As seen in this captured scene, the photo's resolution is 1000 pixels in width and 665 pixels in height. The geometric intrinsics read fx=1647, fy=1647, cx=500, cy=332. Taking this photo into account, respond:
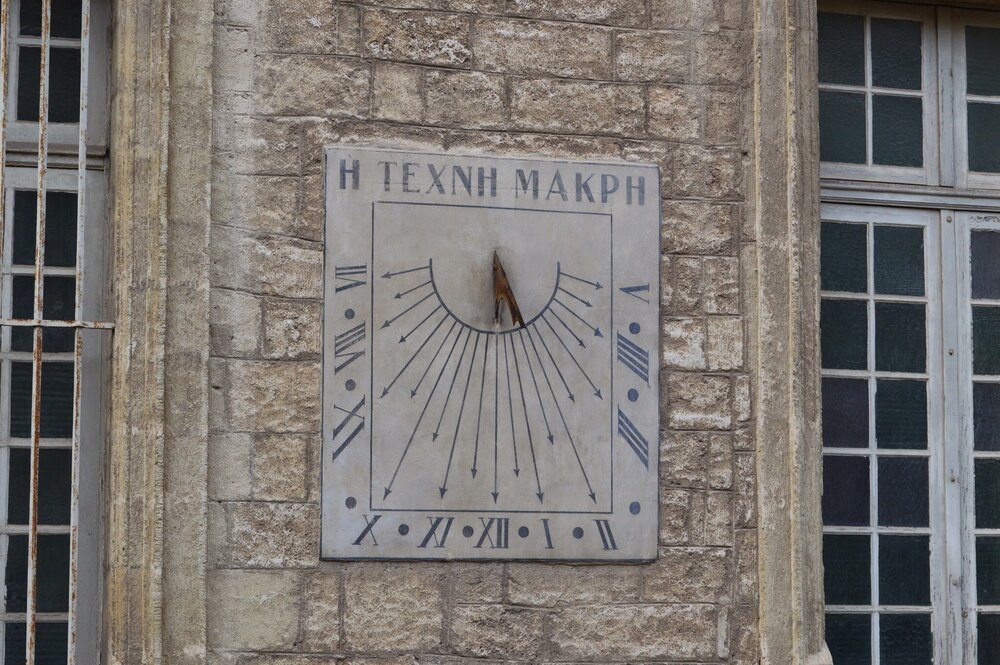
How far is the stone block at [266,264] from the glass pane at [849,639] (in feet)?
6.48

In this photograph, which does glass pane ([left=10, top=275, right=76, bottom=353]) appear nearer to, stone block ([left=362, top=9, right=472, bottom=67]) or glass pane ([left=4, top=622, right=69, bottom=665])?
glass pane ([left=4, top=622, right=69, bottom=665])

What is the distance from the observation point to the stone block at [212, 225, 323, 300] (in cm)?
486

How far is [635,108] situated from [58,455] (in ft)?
6.77

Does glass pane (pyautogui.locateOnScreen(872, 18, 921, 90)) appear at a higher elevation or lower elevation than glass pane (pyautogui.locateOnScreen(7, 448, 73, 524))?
higher

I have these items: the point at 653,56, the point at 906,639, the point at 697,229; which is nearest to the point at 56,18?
the point at 653,56

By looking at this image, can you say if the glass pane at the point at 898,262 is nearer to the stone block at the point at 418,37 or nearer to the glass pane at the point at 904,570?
the glass pane at the point at 904,570

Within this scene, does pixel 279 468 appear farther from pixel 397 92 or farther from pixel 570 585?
pixel 397 92

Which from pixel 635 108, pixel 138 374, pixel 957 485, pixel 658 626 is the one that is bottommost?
pixel 658 626

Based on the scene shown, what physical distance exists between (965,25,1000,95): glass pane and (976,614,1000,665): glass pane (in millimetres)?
1785

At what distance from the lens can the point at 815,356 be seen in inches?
204

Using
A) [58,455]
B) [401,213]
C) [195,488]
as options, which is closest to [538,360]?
[401,213]

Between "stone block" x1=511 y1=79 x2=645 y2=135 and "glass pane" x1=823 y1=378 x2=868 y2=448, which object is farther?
"glass pane" x1=823 y1=378 x2=868 y2=448

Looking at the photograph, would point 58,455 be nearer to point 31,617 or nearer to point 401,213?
point 31,617

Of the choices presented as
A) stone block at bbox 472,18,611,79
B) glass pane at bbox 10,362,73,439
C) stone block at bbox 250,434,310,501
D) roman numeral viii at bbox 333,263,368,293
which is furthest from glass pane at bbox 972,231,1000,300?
glass pane at bbox 10,362,73,439
